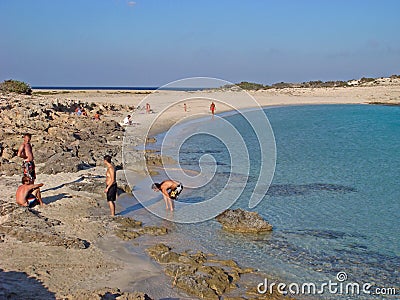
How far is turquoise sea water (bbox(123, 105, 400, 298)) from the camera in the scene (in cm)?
912

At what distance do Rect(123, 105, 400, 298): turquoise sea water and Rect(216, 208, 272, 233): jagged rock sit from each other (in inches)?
9.6

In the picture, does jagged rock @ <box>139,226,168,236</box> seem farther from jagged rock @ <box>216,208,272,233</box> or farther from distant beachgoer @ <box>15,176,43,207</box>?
distant beachgoer @ <box>15,176,43,207</box>

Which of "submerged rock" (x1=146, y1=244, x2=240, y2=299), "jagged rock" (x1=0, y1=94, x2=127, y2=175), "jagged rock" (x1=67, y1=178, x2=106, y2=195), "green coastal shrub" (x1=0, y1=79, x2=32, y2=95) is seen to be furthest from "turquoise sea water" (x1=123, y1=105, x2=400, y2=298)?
"green coastal shrub" (x1=0, y1=79, x2=32, y2=95)

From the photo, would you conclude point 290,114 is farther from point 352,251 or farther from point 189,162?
point 352,251

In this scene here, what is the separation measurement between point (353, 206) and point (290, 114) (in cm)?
3587

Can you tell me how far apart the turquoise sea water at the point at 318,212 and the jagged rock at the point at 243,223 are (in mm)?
244

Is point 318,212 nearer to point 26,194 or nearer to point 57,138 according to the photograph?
point 26,194

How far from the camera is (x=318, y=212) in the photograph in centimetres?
1288

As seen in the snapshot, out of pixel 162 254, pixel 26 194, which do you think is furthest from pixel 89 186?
pixel 162 254

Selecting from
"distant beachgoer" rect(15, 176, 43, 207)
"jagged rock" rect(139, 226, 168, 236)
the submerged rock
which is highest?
"distant beachgoer" rect(15, 176, 43, 207)

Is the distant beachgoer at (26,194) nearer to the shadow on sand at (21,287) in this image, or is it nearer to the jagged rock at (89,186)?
the jagged rock at (89,186)

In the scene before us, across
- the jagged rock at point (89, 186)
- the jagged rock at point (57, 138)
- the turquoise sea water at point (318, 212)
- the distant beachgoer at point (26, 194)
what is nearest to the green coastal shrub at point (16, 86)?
the jagged rock at point (57, 138)

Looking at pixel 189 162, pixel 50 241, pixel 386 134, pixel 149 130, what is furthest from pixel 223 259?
pixel 386 134

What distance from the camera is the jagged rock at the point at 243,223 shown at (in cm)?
1088
